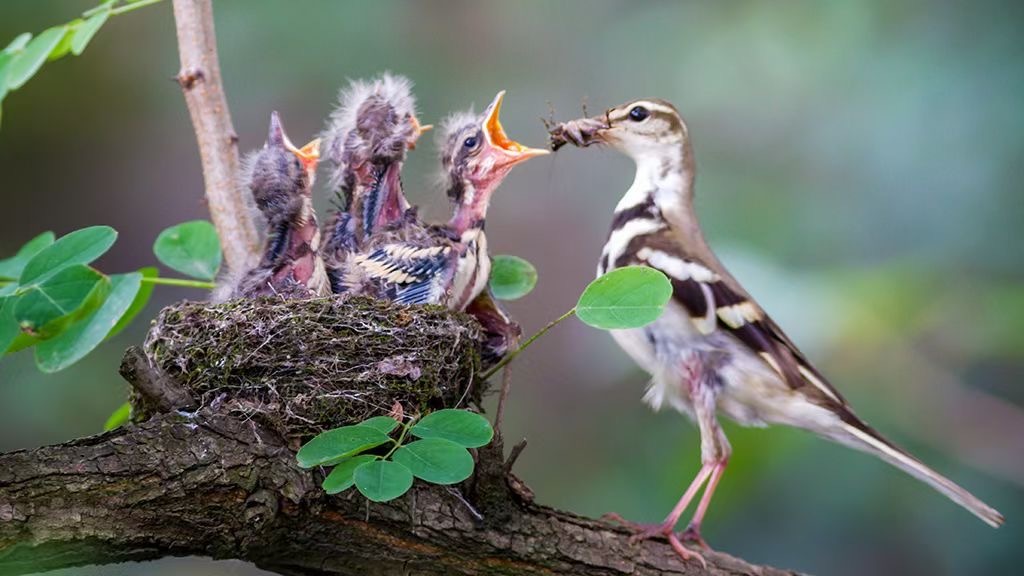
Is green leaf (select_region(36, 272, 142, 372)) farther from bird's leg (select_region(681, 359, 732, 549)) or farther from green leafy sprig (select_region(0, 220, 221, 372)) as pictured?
bird's leg (select_region(681, 359, 732, 549))

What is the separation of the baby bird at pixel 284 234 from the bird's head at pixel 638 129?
677 millimetres

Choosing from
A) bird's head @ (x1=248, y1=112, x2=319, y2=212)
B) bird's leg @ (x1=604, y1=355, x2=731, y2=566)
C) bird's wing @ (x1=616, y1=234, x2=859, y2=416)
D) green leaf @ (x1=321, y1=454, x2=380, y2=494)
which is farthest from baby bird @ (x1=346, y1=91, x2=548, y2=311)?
green leaf @ (x1=321, y1=454, x2=380, y2=494)

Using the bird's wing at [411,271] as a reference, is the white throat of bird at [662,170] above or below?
above

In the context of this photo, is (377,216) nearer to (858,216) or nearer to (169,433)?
(169,433)

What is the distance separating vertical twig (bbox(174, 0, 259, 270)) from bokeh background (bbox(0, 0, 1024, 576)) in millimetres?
560

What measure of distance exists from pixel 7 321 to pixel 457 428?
2.77 ft

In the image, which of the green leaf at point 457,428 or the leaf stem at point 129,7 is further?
the leaf stem at point 129,7

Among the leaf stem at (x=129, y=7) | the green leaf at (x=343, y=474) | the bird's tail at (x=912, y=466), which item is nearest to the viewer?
the green leaf at (x=343, y=474)

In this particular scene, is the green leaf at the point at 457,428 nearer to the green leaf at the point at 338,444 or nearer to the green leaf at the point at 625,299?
the green leaf at the point at 338,444

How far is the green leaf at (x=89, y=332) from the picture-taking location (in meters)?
2.38

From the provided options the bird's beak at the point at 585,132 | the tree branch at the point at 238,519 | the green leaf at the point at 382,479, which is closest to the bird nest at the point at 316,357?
the tree branch at the point at 238,519

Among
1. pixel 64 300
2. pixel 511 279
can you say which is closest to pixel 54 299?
pixel 64 300

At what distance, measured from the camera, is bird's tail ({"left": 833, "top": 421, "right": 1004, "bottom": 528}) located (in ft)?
8.79

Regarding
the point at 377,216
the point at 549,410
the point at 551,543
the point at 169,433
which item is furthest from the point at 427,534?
the point at 549,410
